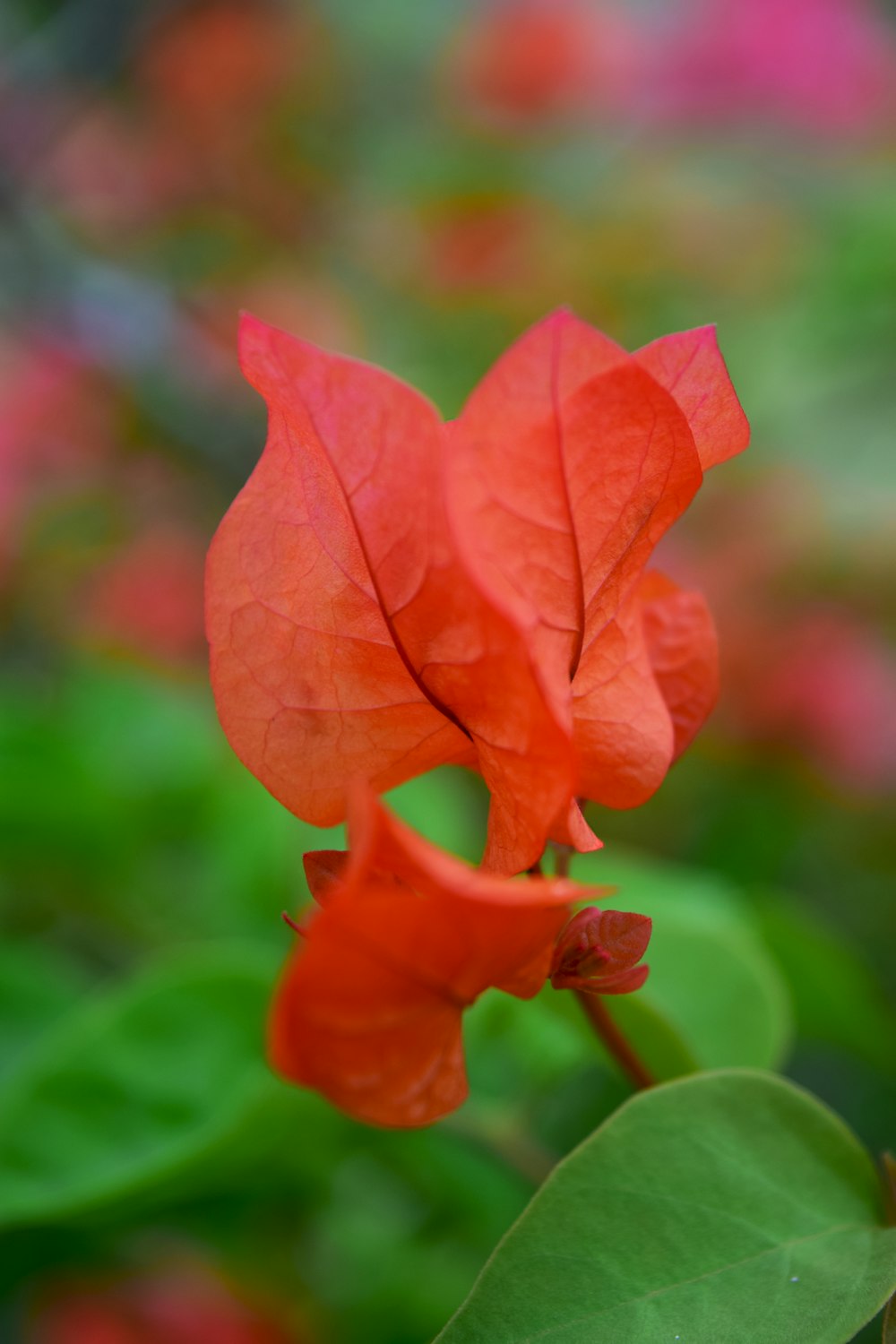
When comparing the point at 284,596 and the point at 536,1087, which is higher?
the point at 284,596

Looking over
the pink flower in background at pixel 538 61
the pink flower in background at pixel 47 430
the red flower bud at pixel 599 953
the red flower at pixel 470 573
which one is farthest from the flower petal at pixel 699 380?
the pink flower in background at pixel 538 61

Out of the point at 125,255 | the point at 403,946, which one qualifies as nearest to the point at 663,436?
the point at 403,946

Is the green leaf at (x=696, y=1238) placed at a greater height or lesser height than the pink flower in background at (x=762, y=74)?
lesser

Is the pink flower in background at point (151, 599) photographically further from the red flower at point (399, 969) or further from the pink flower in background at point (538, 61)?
the red flower at point (399, 969)

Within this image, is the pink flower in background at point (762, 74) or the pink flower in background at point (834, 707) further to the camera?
→ the pink flower in background at point (762, 74)

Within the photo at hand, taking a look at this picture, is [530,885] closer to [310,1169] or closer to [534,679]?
[534,679]

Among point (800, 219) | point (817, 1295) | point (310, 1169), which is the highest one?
point (800, 219)
